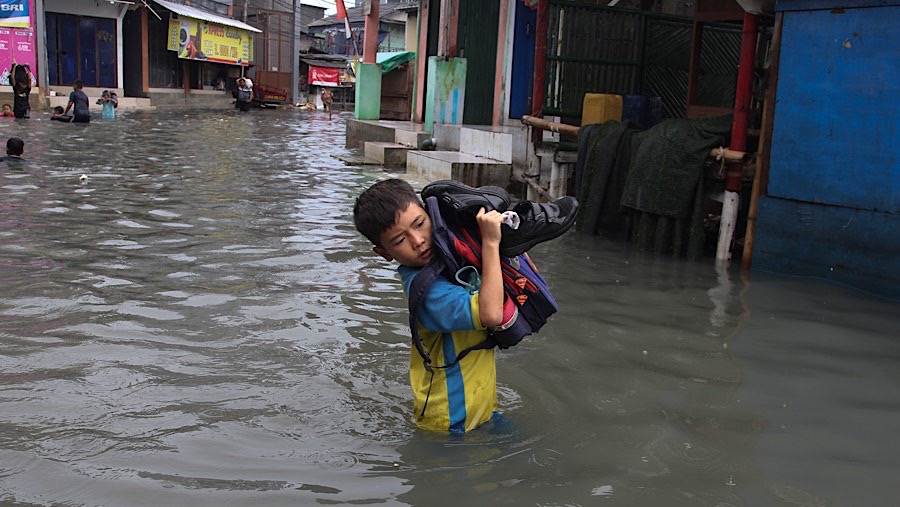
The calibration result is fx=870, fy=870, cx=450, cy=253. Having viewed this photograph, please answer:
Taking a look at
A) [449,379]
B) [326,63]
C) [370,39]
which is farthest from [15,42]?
[449,379]

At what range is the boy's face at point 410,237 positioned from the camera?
284 cm

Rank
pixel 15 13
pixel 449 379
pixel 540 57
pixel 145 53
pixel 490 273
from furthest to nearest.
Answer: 1. pixel 145 53
2. pixel 15 13
3. pixel 540 57
4. pixel 449 379
5. pixel 490 273

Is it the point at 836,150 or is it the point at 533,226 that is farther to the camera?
the point at 836,150

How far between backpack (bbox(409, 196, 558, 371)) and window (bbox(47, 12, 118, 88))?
29676 mm

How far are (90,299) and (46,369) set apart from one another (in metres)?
1.34

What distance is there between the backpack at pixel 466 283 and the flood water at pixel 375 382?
583 millimetres

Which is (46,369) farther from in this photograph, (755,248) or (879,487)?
(755,248)

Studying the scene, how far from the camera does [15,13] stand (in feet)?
83.1

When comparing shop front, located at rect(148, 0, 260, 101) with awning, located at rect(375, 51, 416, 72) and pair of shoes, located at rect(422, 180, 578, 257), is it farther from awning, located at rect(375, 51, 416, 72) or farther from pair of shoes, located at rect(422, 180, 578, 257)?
pair of shoes, located at rect(422, 180, 578, 257)

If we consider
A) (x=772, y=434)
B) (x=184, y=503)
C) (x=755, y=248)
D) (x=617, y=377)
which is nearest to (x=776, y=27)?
(x=755, y=248)

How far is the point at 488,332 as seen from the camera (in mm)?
3068

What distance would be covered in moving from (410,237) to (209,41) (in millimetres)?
36177

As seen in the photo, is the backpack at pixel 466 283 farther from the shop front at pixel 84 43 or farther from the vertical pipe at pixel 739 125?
the shop front at pixel 84 43

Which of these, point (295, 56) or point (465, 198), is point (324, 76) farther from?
point (465, 198)
